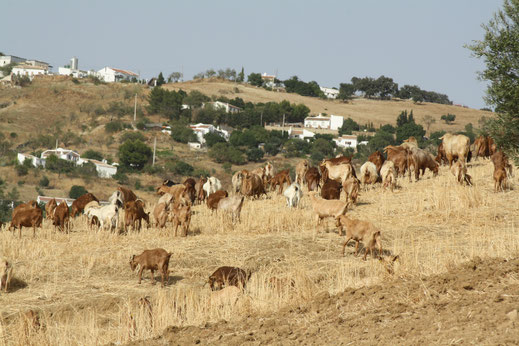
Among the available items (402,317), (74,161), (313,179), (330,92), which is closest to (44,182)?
(74,161)

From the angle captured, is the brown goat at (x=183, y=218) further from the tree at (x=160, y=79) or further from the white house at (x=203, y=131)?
the tree at (x=160, y=79)

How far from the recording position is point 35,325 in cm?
999

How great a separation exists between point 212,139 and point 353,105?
5371cm

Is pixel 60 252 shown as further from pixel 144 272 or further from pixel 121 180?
pixel 121 180

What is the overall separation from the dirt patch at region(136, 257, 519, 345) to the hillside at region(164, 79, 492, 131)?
116 m

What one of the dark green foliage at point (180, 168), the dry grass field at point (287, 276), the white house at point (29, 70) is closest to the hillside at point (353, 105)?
the white house at point (29, 70)

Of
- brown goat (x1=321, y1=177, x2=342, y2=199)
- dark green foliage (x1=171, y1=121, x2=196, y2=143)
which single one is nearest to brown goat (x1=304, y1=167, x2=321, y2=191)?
brown goat (x1=321, y1=177, x2=342, y2=199)

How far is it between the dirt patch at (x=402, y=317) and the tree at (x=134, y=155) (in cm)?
7820

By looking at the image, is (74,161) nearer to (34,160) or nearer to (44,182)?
(34,160)

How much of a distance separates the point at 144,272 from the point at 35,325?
156 inches

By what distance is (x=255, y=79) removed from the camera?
541ft

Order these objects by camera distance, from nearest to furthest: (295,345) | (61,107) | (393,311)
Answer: (295,345)
(393,311)
(61,107)

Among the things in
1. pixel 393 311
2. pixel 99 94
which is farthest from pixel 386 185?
pixel 99 94

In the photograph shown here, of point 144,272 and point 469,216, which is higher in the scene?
point 469,216
